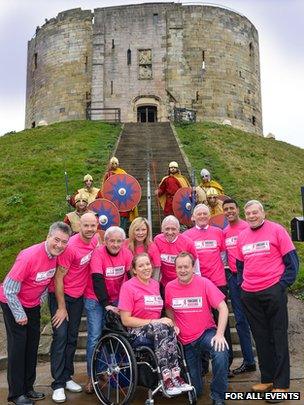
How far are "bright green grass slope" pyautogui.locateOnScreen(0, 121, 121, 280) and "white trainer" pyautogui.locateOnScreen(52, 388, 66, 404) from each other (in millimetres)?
4673

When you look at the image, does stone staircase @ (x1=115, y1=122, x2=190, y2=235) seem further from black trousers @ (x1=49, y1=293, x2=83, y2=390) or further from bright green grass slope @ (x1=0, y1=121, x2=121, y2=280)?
black trousers @ (x1=49, y1=293, x2=83, y2=390)

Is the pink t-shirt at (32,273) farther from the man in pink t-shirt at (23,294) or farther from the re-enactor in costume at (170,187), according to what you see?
the re-enactor in costume at (170,187)

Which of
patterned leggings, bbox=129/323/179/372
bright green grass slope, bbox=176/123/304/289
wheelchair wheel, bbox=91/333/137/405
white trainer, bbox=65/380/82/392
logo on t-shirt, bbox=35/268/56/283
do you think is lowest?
white trainer, bbox=65/380/82/392

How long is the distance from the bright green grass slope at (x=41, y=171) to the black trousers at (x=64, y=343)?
443 cm

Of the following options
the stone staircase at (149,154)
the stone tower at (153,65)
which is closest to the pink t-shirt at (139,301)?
the stone staircase at (149,154)

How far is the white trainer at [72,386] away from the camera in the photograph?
16.7ft

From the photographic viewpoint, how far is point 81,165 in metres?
16.5

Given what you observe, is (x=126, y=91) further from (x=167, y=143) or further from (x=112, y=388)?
(x=112, y=388)

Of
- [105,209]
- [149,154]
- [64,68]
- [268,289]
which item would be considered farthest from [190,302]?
[64,68]

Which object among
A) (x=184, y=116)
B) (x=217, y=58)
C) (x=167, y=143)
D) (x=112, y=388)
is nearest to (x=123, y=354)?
(x=112, y=388)

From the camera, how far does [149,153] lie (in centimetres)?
1698

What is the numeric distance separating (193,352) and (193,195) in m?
4.53

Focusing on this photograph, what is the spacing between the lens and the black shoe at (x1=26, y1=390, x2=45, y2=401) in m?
4.94

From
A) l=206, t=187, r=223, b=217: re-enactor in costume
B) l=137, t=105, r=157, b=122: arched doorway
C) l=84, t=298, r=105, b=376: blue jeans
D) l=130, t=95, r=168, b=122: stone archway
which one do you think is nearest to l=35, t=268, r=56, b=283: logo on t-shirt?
l=84, t=298, r=105, b=376: blue jeans
